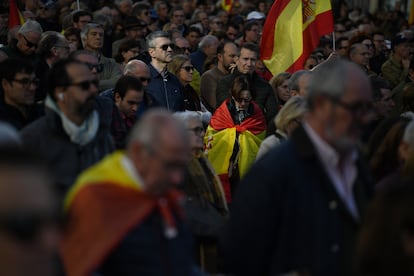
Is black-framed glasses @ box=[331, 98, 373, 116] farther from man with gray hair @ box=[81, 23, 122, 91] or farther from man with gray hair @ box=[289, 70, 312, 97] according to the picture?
man with gray hair @ box=[81, 23, 122, 91]

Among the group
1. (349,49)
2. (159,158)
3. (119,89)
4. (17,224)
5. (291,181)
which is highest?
(17,224)

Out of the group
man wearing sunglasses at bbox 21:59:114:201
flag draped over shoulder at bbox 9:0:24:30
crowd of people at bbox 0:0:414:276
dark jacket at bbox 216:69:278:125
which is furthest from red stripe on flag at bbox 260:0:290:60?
man wearing sunglasses at bbox 21:59:114:201

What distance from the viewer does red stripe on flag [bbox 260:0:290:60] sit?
1215 cm

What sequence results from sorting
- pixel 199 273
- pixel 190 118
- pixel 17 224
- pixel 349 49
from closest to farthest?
pixel 17 224, pixel 199 273, pixel 190 118, pixel 349 49

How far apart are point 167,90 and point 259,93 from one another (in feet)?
3.36

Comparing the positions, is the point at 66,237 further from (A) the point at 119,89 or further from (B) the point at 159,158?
(A) the point at 119,89

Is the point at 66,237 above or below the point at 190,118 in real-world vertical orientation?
above

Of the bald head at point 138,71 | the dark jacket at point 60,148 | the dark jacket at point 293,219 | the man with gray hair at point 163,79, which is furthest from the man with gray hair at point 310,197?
the man with gray hair at point 163,79

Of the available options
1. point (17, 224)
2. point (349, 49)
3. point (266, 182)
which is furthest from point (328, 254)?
point (349, 49)

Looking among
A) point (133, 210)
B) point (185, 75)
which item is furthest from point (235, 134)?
point (133, 210)

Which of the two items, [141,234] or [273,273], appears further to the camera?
[273,273]

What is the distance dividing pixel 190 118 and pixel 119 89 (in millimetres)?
1174

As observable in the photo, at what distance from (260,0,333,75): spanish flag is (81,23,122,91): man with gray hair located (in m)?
2.08

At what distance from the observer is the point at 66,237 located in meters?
4.22
